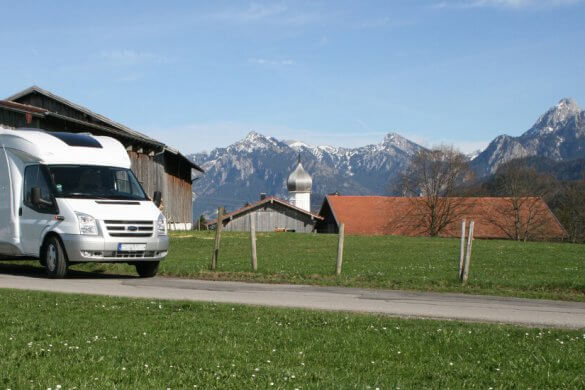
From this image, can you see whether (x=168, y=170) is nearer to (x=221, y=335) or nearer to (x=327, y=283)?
(x=327, y=283)

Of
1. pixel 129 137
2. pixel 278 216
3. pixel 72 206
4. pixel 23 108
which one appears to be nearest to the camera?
pixel 72 206

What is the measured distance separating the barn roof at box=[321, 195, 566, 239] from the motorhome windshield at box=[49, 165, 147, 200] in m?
78.9

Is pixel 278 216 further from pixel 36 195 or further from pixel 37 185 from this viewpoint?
pixel 36 195

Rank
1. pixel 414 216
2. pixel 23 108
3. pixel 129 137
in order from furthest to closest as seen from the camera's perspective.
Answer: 1. pixel 414 216
2. pixel 129 137
3. pixel 23 108

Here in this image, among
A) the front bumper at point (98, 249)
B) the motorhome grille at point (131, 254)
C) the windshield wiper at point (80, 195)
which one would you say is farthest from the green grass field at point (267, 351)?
the windshield wiper at point (80, 195)

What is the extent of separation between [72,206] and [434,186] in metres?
84.9

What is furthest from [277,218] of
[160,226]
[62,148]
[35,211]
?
[35,211]

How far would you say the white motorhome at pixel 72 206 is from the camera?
18.5 meters

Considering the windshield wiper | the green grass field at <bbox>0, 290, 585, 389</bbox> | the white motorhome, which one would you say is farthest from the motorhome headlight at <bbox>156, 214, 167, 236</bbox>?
the green grass field at <bbox>0, 290, 585, 389</bbox>

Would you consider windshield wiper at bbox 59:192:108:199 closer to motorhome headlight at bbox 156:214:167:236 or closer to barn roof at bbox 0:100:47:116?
motorhome headlight at bbox 156:214:167:236

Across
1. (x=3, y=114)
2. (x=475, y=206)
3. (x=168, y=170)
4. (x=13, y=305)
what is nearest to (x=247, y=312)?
(x=13, y=305)

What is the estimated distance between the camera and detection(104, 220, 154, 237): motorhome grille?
18625 mm

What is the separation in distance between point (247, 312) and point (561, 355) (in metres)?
4.89

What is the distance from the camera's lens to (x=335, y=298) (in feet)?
51.2
